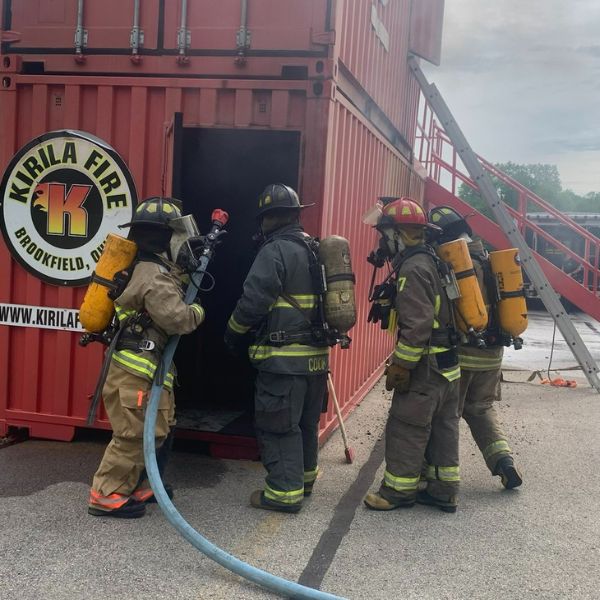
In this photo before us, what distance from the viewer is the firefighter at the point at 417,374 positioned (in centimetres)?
438

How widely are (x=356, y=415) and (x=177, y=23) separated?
4.04 meters

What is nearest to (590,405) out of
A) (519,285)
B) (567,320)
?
(567,320)

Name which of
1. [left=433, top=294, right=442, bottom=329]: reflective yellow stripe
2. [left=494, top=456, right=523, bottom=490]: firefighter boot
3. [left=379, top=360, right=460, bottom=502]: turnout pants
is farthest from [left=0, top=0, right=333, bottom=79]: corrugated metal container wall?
[left=494, top=456, right=523, bottom=490]: firefighter boot

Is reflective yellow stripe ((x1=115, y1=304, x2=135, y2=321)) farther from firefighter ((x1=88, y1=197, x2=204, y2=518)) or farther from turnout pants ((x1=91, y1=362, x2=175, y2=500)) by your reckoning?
turnout pants ((x1=91, y1=362, x2=175, y2=500))

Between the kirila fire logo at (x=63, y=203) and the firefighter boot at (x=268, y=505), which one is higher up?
the kirila fire logo at (x=63, y=203)

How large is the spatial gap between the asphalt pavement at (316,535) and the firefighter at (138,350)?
0.73ft

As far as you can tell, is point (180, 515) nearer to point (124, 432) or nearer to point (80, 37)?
point (124, 432)

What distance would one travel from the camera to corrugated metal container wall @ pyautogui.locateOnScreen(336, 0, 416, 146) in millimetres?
5637

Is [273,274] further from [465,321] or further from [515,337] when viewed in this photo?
[515,337]

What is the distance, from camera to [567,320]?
884 centimetres

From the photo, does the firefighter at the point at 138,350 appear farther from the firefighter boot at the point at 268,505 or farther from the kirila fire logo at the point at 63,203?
the kirila fire logo at the point at 63,203

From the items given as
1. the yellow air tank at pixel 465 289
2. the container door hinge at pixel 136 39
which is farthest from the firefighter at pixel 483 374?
the container door hinge at pixel 136 39

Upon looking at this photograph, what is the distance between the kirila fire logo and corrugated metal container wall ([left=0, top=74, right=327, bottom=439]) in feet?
0.36

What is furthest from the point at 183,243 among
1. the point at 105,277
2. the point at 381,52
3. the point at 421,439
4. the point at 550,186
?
the point at 550,186
